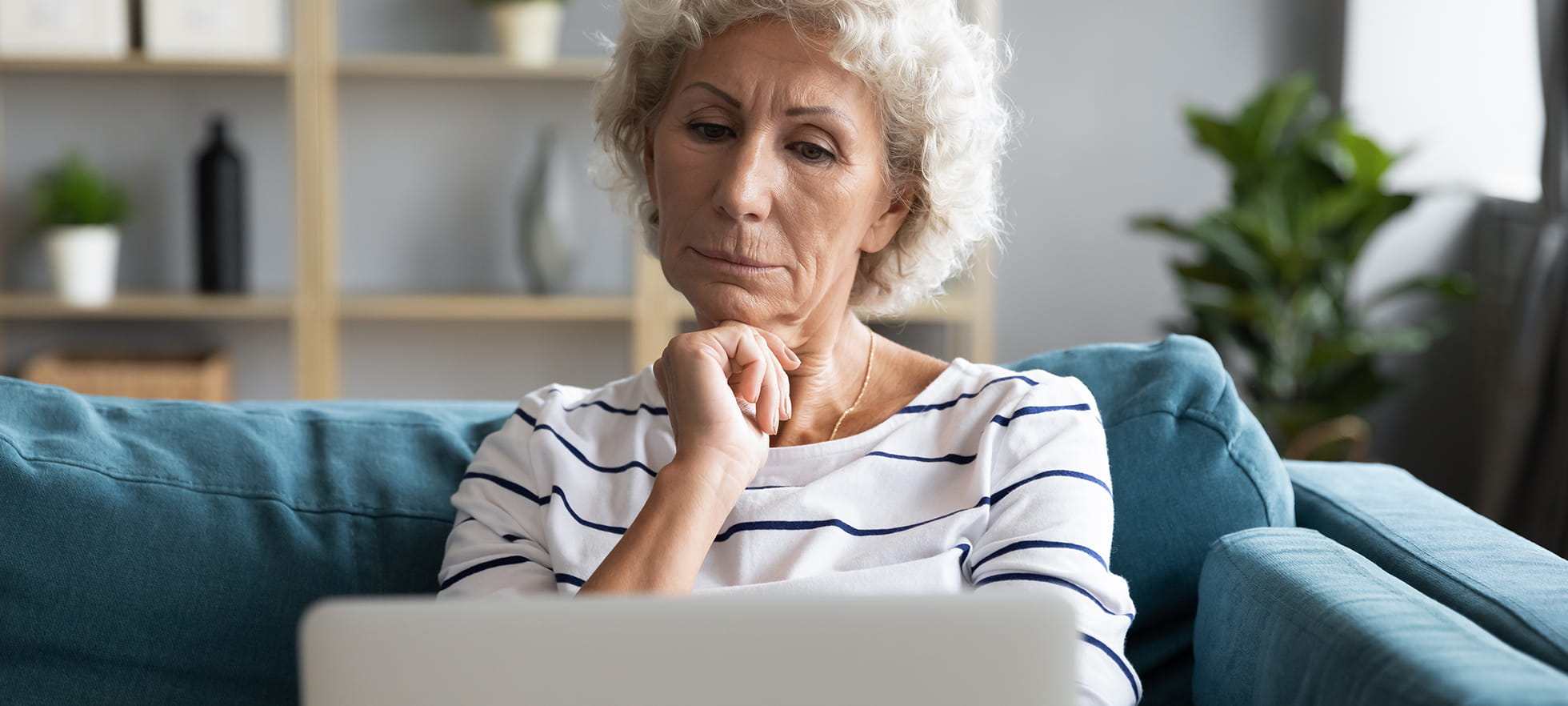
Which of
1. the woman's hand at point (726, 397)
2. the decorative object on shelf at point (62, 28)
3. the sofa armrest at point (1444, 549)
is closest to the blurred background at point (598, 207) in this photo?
the decorative object on shelf at point (62, 28)

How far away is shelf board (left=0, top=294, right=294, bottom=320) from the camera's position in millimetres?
3488

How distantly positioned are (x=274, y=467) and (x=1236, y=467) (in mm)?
1022

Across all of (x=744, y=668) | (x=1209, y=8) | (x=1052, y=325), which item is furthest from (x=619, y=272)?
(x=744, y=668)

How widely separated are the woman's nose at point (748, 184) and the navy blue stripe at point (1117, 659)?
50 cm

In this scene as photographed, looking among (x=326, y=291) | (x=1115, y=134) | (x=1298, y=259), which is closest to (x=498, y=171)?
(x=326, y=291)

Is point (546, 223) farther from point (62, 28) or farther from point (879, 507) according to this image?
point (879, 507)

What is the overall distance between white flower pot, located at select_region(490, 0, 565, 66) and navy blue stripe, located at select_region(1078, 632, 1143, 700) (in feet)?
8.85

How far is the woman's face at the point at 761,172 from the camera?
133 cm

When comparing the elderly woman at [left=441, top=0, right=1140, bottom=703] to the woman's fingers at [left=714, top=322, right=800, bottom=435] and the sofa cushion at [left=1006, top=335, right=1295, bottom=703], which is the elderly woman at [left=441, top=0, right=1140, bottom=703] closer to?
the woman's fingers at [left=714, top=322, right=800, bottom=435]

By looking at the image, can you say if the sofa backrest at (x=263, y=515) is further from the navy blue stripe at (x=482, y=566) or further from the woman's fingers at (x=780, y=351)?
the woman's fingers at (x=780, y=351)

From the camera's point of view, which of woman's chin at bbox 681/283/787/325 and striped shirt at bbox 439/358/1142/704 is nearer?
striped shirt at bbox 439/358/1142/704

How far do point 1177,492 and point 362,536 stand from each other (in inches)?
33.9

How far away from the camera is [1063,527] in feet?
3.93

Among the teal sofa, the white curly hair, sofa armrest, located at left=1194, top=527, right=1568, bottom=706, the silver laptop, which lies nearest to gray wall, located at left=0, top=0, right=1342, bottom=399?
the white curly hair
